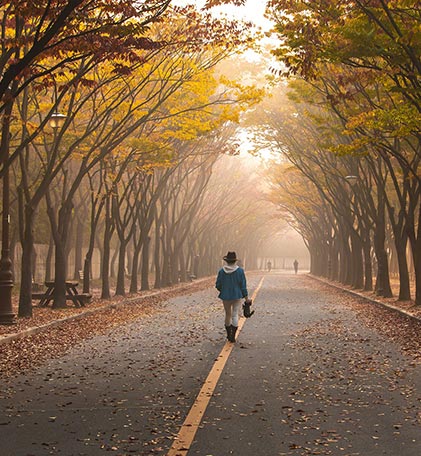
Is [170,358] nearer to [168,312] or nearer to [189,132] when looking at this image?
[168,312]

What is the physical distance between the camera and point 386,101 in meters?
21.7

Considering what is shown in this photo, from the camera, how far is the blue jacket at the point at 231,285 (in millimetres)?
14070

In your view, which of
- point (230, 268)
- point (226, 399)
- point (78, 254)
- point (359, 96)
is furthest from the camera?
point (78, 254)

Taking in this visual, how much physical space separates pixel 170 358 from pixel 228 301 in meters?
2.41

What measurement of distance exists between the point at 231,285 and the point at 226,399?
18.6 feet

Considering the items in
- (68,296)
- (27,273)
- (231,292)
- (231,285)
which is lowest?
(68,296)

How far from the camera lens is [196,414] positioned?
7.67 meters

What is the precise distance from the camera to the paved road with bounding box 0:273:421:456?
6.56m

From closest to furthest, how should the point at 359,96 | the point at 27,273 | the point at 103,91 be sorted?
the point at 27,273, the point at 359,96, the point at 103,91

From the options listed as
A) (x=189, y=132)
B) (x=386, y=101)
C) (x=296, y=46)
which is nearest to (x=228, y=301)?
(x=296, y=46)

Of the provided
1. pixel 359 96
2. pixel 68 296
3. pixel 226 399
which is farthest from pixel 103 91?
pixel 226 399

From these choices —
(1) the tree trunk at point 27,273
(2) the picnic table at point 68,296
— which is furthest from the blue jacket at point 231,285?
(2) the picnic table at point 68,296

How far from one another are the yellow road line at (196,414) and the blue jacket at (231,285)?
2.48m

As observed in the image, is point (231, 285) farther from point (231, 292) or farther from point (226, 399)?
point (226, 399)
